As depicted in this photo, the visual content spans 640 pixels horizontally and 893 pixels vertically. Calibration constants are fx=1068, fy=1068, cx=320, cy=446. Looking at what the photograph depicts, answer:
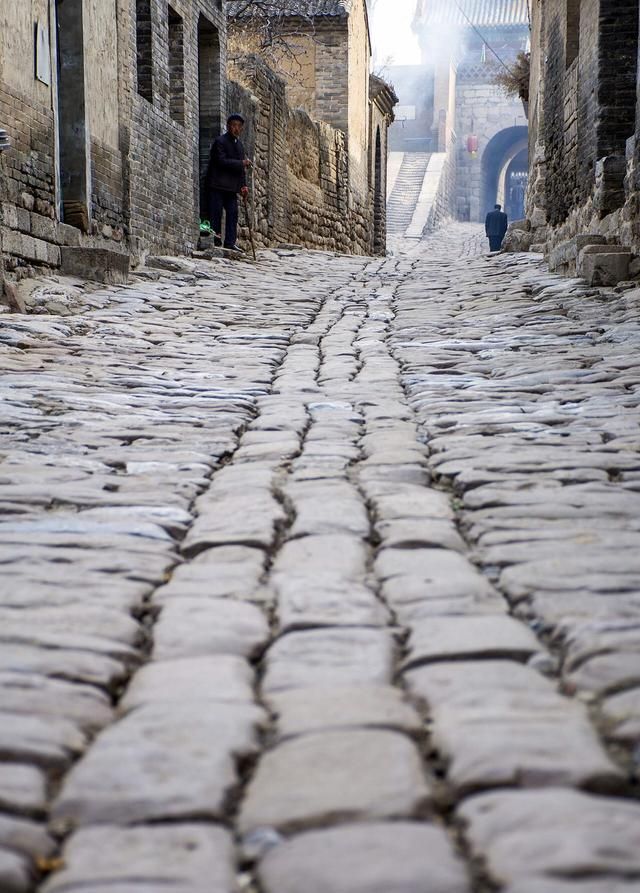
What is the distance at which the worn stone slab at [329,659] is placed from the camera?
6.00ft

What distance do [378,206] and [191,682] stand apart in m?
27.4

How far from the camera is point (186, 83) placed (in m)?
13.8

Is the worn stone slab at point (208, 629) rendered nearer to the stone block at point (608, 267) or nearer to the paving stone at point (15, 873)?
the paving stone at point (15, 873)

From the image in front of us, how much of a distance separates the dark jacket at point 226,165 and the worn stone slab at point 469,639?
502 inches

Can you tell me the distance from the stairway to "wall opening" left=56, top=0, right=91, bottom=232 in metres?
25.6

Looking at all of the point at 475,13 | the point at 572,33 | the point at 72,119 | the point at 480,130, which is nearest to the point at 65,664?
the point at 72,119

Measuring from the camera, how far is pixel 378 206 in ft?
92.9

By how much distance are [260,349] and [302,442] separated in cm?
291

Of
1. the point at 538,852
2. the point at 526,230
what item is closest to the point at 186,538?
the point at 538,852

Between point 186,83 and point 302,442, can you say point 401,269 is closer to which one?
point 186,83

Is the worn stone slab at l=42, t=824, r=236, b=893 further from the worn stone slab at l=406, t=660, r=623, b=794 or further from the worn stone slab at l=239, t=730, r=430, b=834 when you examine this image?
the worn stone slab at l=406, t=660, r=623, b=794

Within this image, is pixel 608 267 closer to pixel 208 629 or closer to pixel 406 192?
pixel 208 629

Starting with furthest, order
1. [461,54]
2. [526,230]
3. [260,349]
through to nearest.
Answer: [461,54]
[526,230]
[260,349]

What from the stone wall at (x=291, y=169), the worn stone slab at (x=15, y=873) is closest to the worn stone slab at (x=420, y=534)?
the worn stone slab at (x=15, y=873)
